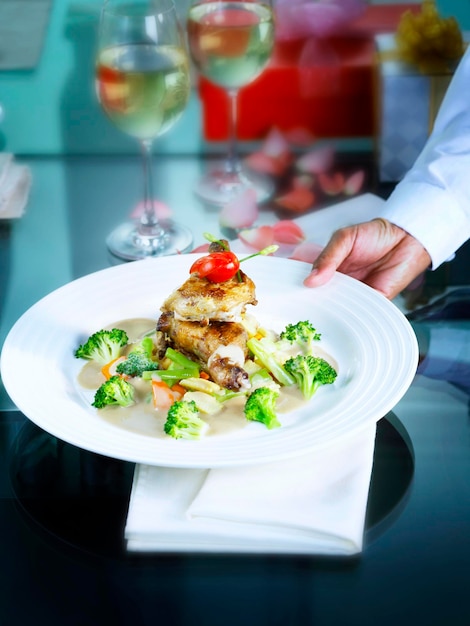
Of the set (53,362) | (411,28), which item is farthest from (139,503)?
(411,28)

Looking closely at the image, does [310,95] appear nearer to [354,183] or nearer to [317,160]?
[317,160]

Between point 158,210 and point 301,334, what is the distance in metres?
0.98

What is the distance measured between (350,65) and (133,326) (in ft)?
4.88

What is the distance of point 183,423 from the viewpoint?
1.57 m

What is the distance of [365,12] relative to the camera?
337 cm

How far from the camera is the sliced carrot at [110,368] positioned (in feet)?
5.79

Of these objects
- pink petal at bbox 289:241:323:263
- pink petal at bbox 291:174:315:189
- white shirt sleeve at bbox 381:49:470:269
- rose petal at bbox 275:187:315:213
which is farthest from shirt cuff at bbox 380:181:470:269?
pink petal at bbox 291:174:315:189

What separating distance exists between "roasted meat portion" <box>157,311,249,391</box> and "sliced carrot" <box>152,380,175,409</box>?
0.09 m

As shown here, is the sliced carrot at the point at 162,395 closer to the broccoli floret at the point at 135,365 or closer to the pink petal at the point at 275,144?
the broccoli floret at the point at 135,365

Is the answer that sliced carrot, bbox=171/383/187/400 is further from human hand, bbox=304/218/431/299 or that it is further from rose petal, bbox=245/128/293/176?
rose petal, bbox=245/128/293/176

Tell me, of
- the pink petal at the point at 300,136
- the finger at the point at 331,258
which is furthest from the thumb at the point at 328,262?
the pink petal at the point at 300,136

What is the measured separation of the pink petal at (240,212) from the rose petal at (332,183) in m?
0.24

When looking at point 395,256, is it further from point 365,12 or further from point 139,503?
point 365,12

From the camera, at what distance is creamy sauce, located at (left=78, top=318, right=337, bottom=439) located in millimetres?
1614
